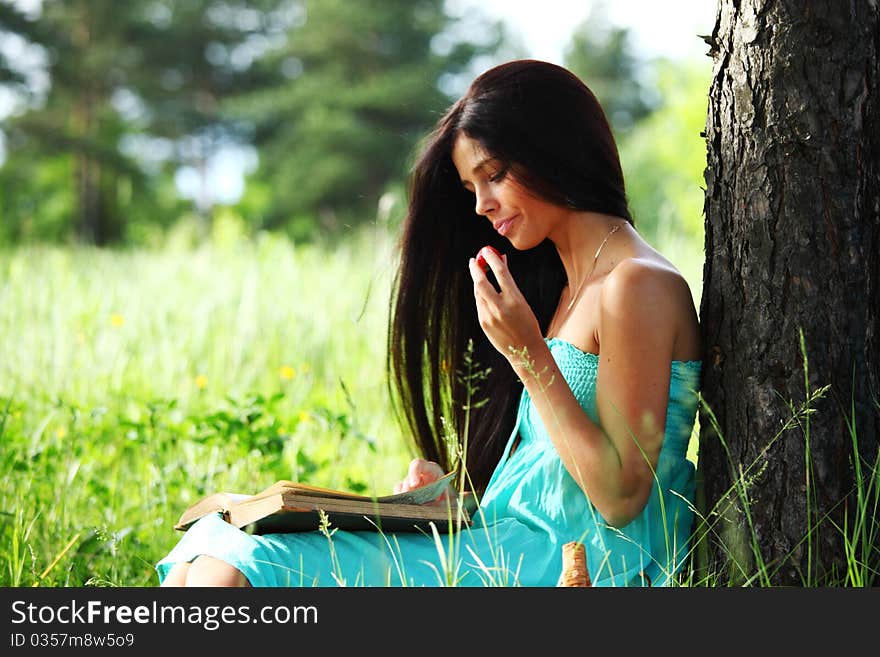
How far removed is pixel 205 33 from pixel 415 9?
21.0 feet

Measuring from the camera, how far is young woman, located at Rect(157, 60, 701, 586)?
2.11 metres

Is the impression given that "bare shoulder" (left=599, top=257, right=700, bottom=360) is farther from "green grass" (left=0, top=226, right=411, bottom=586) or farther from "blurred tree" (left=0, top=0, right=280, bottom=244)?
→ "blurred tree" (left=0, top=0, right=280, bottom=244)

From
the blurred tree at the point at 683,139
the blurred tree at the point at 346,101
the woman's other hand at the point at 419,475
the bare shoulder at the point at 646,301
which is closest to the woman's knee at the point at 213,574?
the woman's other hand at the point at 419,475

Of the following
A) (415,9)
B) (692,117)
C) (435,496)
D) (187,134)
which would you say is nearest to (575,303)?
(435,496)

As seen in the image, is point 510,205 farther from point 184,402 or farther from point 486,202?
point 184,402

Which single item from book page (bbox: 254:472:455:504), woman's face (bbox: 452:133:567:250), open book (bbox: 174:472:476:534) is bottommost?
open book (bbox: 174:472:476:534)

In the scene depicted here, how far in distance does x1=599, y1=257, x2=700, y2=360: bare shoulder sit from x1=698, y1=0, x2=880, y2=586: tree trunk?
0.12 meters

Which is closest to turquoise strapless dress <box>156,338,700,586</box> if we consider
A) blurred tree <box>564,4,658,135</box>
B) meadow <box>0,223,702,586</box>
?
meadow <box>0,223,702,586</box>

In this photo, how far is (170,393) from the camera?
16.0ft

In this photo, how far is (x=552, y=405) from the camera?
2111 millimetres

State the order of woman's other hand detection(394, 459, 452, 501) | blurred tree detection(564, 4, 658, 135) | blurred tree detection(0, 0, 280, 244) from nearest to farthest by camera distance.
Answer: woman's other hand detection(394, 459, 452, 501) < blurred tree detection(0, 0, 280, 244) < blurred tree detection(564, 4, 658, 135)

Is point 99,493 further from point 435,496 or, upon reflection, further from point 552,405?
point 552,405

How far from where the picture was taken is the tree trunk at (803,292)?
6.91 ft

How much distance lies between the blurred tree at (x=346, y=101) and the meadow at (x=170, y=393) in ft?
60.3
